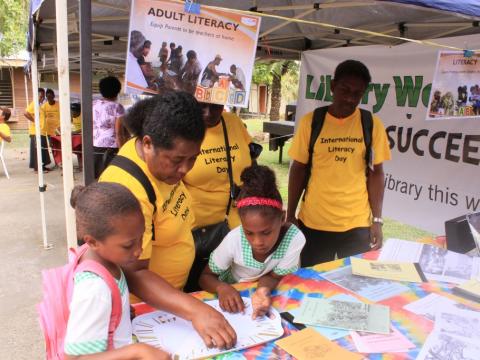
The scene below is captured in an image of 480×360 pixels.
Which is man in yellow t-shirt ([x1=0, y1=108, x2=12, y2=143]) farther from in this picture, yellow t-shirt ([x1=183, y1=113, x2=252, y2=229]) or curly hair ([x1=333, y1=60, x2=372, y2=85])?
curly hair ([x1=333, y1=60, x2=372, y2=85])

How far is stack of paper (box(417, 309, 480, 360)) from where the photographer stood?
121cm

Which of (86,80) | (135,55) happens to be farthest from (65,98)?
(135,55)

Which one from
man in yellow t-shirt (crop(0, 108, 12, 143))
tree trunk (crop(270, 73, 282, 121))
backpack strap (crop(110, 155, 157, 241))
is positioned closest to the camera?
backpack strap (crop(110, 155, 157, 241))

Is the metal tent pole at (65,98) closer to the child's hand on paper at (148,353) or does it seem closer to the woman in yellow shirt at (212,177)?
the woman in yellow shirt at (212,177)

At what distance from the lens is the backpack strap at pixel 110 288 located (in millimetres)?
1027

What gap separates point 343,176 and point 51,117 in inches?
312

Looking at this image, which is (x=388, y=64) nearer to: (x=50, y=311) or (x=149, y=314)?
(x=149, y=314)

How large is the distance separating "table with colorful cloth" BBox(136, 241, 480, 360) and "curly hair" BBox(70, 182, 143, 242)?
0.44 metres

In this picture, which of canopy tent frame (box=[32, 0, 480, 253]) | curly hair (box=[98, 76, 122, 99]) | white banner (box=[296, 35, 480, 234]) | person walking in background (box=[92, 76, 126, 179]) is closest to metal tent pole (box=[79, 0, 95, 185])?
canopy tent frame (box=[32, 0, 480, 253])

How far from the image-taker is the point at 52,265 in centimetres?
396

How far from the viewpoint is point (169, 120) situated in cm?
125

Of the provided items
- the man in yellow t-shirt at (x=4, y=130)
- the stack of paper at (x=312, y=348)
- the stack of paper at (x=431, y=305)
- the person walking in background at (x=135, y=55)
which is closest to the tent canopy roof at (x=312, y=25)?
the person walking in background at (x=135, y=55)

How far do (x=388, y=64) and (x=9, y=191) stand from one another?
6407 mm

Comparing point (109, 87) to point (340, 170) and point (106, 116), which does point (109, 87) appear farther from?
point (340, 170)
